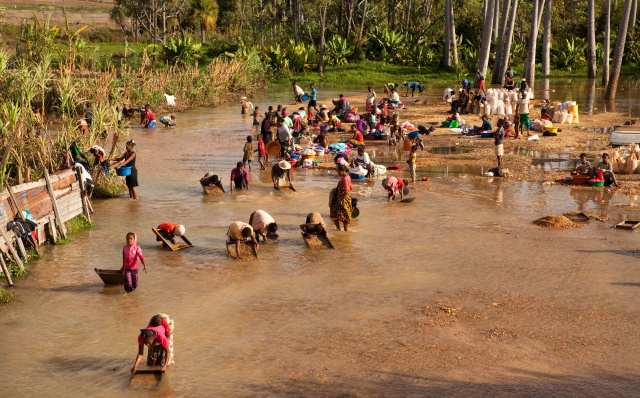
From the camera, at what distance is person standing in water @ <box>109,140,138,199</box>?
15.3 m

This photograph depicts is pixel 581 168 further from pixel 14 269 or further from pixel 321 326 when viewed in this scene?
pixel 14 269

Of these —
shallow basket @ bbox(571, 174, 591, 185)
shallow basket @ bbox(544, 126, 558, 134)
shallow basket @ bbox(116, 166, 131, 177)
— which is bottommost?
shallow basket @ bbox(571, 174, 591, 185)

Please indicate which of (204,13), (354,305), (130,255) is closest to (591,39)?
(204,13)

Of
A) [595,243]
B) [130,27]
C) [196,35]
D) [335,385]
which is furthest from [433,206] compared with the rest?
[130,27]

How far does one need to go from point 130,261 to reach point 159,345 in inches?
102

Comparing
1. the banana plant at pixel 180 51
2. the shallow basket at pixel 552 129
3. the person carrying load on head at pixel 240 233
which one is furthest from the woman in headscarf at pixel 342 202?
the banana plant at pixel 180 51

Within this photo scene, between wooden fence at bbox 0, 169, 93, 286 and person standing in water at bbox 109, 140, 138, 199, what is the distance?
1590 millimetres

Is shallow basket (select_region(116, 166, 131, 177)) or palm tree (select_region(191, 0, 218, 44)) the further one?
palm tree (select_region(191, 0, 218, 44))

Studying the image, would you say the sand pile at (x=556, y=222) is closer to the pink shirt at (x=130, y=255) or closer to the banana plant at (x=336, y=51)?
the pink shirt at (x=130, y=255)

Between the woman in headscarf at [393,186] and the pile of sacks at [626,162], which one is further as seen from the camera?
the pile of sacks at [626,162]

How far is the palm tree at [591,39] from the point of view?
40.4 metres

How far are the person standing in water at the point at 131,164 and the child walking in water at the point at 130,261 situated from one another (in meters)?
5.65

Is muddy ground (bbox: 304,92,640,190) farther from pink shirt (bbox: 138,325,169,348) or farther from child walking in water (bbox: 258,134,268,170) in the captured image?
pink shirt (bbox: 138,325,169,348)

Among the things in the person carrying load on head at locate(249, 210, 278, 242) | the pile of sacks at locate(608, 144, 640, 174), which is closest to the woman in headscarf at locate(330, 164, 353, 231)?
the person carrying load on head at locate(249, 210, 278, 242)
